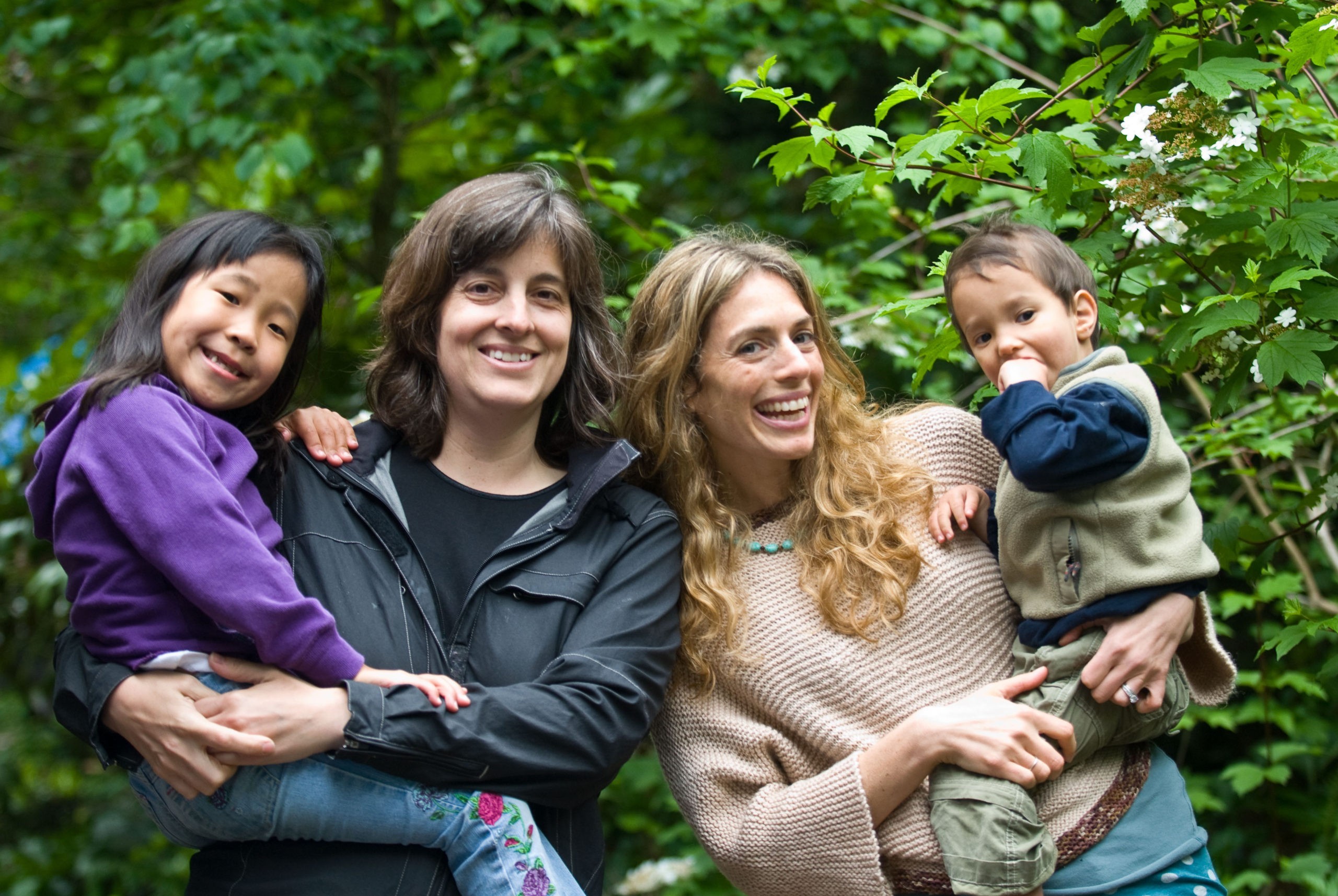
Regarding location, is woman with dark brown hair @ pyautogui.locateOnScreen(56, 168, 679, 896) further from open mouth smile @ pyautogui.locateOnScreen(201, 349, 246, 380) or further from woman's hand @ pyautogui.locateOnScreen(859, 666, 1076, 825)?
woman's hand @ pyautogui.locateOnScreen(859, 666, 1076, 825)

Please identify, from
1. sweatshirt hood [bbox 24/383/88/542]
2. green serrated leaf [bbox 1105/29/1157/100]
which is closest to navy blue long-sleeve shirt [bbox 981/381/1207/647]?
green serrated leaf [bbox 1105/29/1157/100]

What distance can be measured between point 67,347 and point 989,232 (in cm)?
376

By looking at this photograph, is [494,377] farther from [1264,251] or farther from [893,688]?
[1264,251]

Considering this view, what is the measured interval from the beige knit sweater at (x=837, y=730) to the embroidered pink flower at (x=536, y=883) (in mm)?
383

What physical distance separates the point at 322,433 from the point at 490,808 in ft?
2.54

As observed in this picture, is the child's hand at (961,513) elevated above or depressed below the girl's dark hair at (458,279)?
below

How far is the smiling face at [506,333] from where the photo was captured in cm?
211

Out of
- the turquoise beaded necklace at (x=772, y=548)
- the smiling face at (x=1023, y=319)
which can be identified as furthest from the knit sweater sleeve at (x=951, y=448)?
the turquoise beaded necklace at (x=772, y=548)

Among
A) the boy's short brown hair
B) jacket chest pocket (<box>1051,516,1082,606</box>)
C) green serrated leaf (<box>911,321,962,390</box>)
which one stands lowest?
jacket chest pocket (<box>1051,516,1082,606</box>)

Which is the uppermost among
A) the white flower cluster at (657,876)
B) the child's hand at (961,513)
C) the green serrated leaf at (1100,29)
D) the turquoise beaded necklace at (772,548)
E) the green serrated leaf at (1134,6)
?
the green serrated leaf at (1134,6)

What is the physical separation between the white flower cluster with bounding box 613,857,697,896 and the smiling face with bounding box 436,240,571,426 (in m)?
2.20

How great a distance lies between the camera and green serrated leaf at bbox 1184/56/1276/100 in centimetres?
185

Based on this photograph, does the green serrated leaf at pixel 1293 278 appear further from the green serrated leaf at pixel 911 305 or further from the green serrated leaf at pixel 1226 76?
the green serrated leaf at pixel 911 305

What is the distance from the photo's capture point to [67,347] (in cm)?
448
